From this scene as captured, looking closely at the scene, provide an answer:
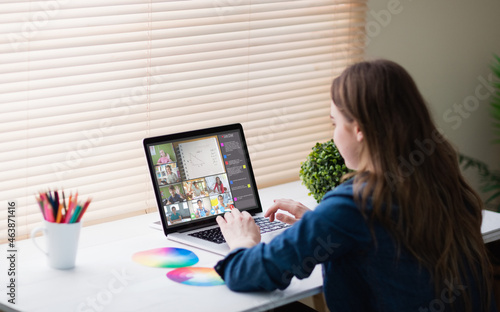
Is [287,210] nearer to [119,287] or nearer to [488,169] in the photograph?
[119,287]

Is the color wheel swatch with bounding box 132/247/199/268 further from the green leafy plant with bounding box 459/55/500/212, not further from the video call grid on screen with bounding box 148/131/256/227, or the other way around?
the green leafy plant with bounding box 459/55/500/212

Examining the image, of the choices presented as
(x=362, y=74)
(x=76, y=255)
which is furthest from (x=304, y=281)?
(x=76, y=255)

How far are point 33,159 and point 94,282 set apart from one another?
1.95ft

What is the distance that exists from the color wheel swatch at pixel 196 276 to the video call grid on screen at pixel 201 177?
282 millimetres

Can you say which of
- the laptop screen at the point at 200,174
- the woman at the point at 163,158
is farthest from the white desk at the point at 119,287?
the woman at the point at 163,158

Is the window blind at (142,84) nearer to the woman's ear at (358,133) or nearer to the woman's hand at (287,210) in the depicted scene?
the woman's hand at (287,210)

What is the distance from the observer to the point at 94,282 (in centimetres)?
140

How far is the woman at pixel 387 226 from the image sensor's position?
3.94ft

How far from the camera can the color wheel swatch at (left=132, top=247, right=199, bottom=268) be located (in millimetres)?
1497

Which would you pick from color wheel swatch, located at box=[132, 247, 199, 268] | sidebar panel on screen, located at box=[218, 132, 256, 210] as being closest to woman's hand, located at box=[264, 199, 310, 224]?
sidebar panel on screen, located at box=[218, 132, 256, 210]

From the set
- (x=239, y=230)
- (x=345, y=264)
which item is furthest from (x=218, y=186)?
(x=345, y=264)

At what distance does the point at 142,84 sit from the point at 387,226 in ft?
3.51

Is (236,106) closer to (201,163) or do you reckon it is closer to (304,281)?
(201,163)

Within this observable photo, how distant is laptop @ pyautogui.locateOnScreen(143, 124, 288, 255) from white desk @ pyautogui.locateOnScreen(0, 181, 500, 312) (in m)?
0.08
